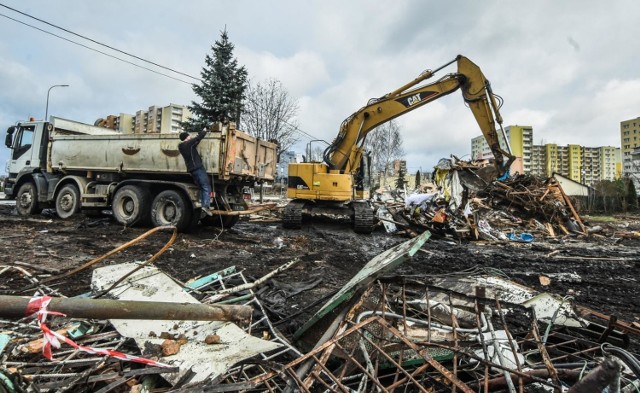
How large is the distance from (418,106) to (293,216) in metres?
4.82

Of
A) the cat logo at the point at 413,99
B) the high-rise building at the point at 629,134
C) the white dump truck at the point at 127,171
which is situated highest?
the high-rise building at the point at 629,134

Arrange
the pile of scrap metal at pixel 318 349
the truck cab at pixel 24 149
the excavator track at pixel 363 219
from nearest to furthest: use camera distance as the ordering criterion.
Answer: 1. the pile of scrap metal at pixel 318 349
2. the excavator track at pixel 363 219
3. the truck cab at pixel 24 149

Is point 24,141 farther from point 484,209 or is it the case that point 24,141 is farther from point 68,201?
point 484,209

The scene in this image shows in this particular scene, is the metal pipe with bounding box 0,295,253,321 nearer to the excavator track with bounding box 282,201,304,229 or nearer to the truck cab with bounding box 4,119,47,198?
the excavator track with bounding box 282,201,304,229

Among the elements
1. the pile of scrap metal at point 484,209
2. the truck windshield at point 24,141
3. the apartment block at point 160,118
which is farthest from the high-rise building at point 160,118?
the pile of scrap metal at point 484,209

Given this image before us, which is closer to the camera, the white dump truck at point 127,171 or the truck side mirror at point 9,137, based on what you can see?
the white dump truck at point 127,171

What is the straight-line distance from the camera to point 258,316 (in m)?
3.33

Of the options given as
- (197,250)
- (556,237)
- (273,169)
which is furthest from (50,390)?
(556,237)

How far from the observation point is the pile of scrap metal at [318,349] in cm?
184

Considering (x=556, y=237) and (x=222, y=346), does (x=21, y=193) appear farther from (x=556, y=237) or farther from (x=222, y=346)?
(x=556, y=237)

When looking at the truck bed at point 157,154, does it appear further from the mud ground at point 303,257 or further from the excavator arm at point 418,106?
the excavator arm at point 418,106

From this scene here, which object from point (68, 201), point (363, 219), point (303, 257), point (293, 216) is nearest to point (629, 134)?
point (363, 219)

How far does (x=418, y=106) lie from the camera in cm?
1005

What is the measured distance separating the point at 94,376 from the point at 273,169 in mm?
8464
